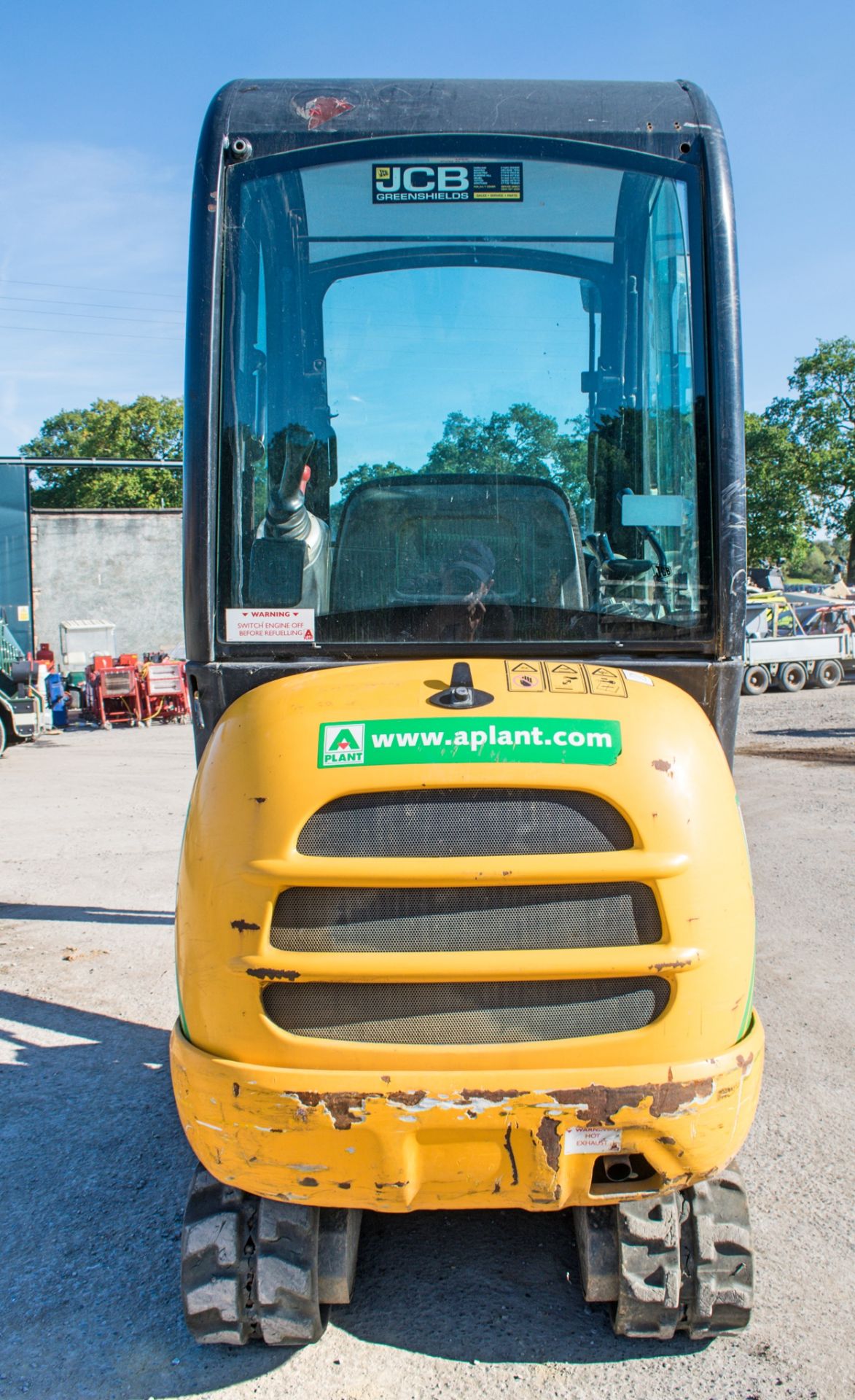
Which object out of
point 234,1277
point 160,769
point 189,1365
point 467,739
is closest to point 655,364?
point 467,739

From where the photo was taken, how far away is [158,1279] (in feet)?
10.5

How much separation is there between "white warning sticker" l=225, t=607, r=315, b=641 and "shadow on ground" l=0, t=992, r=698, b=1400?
73.4 inches

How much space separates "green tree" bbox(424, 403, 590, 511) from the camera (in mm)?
3021

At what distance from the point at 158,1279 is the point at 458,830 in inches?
70.9

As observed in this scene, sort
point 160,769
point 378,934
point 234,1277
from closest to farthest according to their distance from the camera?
point 378,934
point 234,1277
point 160,769

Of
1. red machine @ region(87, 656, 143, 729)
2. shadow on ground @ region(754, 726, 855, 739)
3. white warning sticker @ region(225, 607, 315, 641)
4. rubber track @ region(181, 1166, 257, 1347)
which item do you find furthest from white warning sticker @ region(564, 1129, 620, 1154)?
red machine @ region(87, 656, 143, 729)

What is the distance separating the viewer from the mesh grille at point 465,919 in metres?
2.44

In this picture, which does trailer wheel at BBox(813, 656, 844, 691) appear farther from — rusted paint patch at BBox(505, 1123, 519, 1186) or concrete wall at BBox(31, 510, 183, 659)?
rusted paint patch at BBox(505, 1123, 519, 1186)

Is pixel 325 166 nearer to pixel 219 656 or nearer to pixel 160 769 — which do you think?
pixel 219 656

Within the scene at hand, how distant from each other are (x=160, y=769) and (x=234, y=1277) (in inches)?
496

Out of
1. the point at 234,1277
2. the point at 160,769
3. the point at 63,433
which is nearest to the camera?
the point at 234,1277

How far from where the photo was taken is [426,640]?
2936 mm

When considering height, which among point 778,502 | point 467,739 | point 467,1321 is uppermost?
point 778,502

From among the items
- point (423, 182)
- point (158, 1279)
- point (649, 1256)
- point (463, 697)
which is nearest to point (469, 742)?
point (463, 697)
